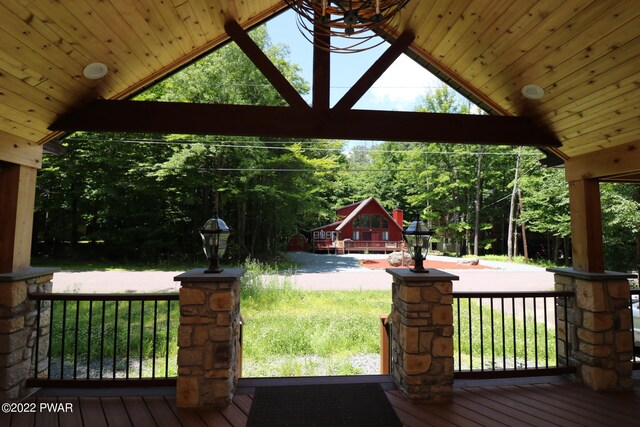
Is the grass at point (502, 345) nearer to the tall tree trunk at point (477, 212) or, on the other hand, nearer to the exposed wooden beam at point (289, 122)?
the exposed wooden beam at point (289, 122)

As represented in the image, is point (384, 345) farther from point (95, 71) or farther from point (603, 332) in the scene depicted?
point (95, 71)

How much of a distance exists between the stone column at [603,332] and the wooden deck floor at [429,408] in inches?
5.0

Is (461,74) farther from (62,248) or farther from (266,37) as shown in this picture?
(62,248)

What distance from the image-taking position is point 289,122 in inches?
103

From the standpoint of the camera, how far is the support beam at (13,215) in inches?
96.9

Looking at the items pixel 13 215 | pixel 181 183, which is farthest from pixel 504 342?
pixel 181 183

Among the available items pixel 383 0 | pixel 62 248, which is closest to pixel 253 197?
pixel 62 248

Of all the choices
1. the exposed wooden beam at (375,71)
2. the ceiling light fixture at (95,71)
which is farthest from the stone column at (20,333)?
the exposed wooden beam at (375,71)

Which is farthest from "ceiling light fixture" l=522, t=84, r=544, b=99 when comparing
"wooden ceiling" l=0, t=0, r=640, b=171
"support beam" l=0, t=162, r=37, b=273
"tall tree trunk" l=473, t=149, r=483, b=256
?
"tall tree trunk" l=473, t=149, r=483, b=256

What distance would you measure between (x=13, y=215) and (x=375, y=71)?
318 centimetres

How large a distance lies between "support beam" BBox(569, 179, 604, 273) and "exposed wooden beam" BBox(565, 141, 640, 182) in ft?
0.32

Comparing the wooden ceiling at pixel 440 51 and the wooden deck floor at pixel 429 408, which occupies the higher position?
the wooden ceiling at pixel 440 51

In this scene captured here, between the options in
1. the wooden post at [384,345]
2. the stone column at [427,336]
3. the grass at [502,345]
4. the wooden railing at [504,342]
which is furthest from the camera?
the grass at [502,345]

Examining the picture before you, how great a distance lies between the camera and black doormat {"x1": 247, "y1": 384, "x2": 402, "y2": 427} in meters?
2.13
